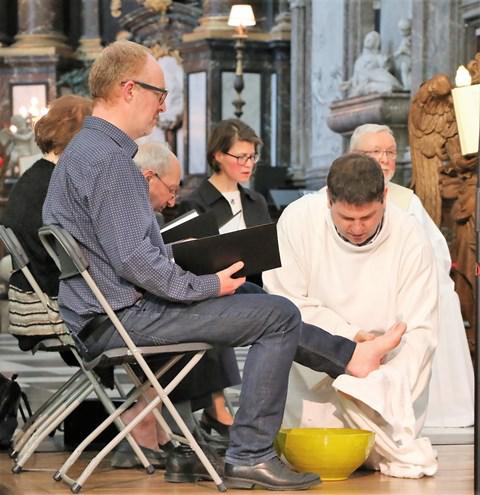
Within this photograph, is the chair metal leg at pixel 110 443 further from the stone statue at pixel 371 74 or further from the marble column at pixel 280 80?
the marble column at pixel 280 80

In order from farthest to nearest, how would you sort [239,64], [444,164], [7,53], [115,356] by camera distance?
1. [7,53]
2. [239,64]
3. [444,164]
4. [115,356]

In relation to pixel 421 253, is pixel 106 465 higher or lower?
lower

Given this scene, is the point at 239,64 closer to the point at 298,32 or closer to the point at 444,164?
the point at 298,32

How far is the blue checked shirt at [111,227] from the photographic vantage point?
16.9ft

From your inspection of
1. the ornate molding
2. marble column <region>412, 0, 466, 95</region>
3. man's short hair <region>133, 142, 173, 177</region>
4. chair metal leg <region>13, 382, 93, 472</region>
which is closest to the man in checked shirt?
chair metal leg <region>13, 382, 93, 472</region>

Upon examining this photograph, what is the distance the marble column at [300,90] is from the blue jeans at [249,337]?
45.3ft

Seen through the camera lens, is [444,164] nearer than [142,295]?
No

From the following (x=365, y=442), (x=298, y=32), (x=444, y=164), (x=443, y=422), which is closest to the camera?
(x=365, y=442)

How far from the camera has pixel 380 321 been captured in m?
5.93

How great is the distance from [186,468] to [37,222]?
50.3 inches

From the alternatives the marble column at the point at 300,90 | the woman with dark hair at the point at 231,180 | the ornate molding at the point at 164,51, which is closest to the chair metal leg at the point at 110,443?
the woman with dark hair at the point at 231,180

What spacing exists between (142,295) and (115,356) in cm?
26

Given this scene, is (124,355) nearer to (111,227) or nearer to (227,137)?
(111,227)

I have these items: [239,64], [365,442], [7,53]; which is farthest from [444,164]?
[7,53]
